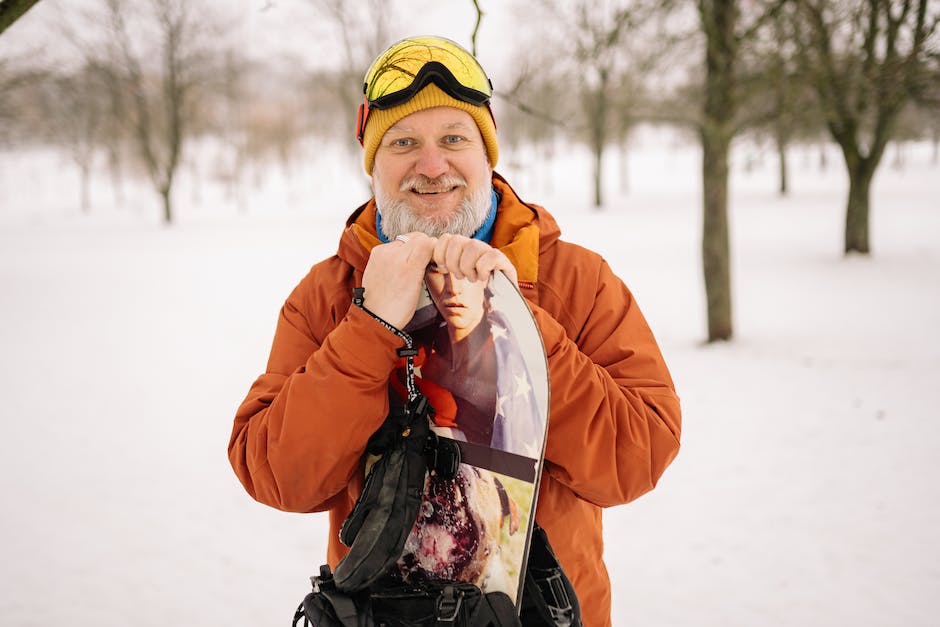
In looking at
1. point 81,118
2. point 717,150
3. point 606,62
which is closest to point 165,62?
point 81,118

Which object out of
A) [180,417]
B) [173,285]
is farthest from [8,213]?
[180,417]

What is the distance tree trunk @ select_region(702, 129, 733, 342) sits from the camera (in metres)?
6.57

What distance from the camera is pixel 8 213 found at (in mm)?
26562

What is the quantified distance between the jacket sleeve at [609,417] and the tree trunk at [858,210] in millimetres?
12445

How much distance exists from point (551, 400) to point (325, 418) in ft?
1.36

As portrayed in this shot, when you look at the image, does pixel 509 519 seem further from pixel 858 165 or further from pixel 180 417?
pixel 858 165

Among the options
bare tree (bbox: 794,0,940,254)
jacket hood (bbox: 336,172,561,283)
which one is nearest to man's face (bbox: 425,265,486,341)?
jacket hood (bbox: 336,172,561,283)

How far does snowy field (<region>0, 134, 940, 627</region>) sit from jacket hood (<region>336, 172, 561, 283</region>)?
2203 millimetres

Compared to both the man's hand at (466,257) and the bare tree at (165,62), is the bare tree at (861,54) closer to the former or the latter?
the man's hand at (466,257)

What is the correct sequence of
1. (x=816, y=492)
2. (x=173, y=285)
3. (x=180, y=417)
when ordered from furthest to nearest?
1. (x=173, y=285)
2. (x=180, y=417)
3. (x=816, y=492)

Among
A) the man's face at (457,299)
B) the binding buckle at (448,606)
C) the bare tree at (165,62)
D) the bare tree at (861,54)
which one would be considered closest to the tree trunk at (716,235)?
the bare tree at (861,54)

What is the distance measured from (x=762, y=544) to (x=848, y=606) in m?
0.54

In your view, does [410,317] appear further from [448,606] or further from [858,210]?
[858,210]

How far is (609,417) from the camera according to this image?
1150 mm
